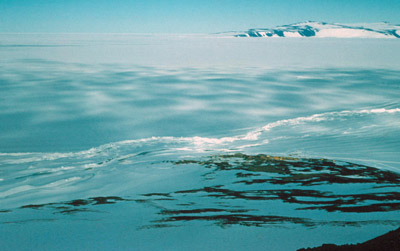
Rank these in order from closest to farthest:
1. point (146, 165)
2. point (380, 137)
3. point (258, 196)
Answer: point (258, 196) < point (146, 165) < point (380, 137)

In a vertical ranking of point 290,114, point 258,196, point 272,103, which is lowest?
point 258,196

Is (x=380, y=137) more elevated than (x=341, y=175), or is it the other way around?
(x=380, y=137)

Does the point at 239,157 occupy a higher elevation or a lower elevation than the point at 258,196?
higher

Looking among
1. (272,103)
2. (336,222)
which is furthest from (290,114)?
(336,222)

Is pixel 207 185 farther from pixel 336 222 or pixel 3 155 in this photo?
pixel 3 155

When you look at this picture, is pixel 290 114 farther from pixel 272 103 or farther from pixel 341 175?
pixel 341 175

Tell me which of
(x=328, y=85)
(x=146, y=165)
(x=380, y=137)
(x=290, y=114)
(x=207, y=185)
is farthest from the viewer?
(x=328, y=85)

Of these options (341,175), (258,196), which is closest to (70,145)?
(258,196)

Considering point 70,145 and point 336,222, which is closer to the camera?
point 336,222

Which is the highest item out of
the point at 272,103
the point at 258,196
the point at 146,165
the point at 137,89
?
the point at 137,89
